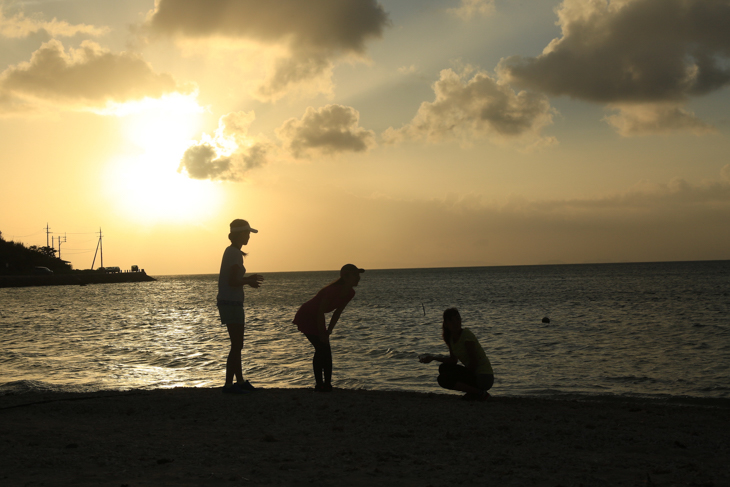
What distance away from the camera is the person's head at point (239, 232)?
759 centimetres

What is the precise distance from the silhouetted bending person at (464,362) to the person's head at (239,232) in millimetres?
3183

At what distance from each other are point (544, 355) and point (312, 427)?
1126 centimetres

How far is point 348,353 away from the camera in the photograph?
15992mm

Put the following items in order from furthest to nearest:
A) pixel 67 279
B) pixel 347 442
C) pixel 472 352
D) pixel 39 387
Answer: pixel 67 279 < pixel 39 387 < pixel 472 352 < pixel 347 442

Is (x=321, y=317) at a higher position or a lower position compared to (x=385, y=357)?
higher

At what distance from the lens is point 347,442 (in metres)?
5.24

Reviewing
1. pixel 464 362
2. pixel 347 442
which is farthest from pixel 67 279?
pixel 347 442

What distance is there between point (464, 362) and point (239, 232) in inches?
153

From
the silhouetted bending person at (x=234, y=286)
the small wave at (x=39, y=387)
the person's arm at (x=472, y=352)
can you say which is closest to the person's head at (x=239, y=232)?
the silhouetted bending person at (x=234, y=286)

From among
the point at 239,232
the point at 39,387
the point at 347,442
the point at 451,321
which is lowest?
the point at 39,387

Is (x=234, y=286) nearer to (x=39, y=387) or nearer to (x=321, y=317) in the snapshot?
(x=321, y=317)

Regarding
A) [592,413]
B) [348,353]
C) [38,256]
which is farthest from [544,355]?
[38,256]

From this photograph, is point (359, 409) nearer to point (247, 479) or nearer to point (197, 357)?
point (247, 479)

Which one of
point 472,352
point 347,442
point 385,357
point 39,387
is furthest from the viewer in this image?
point 385,357
